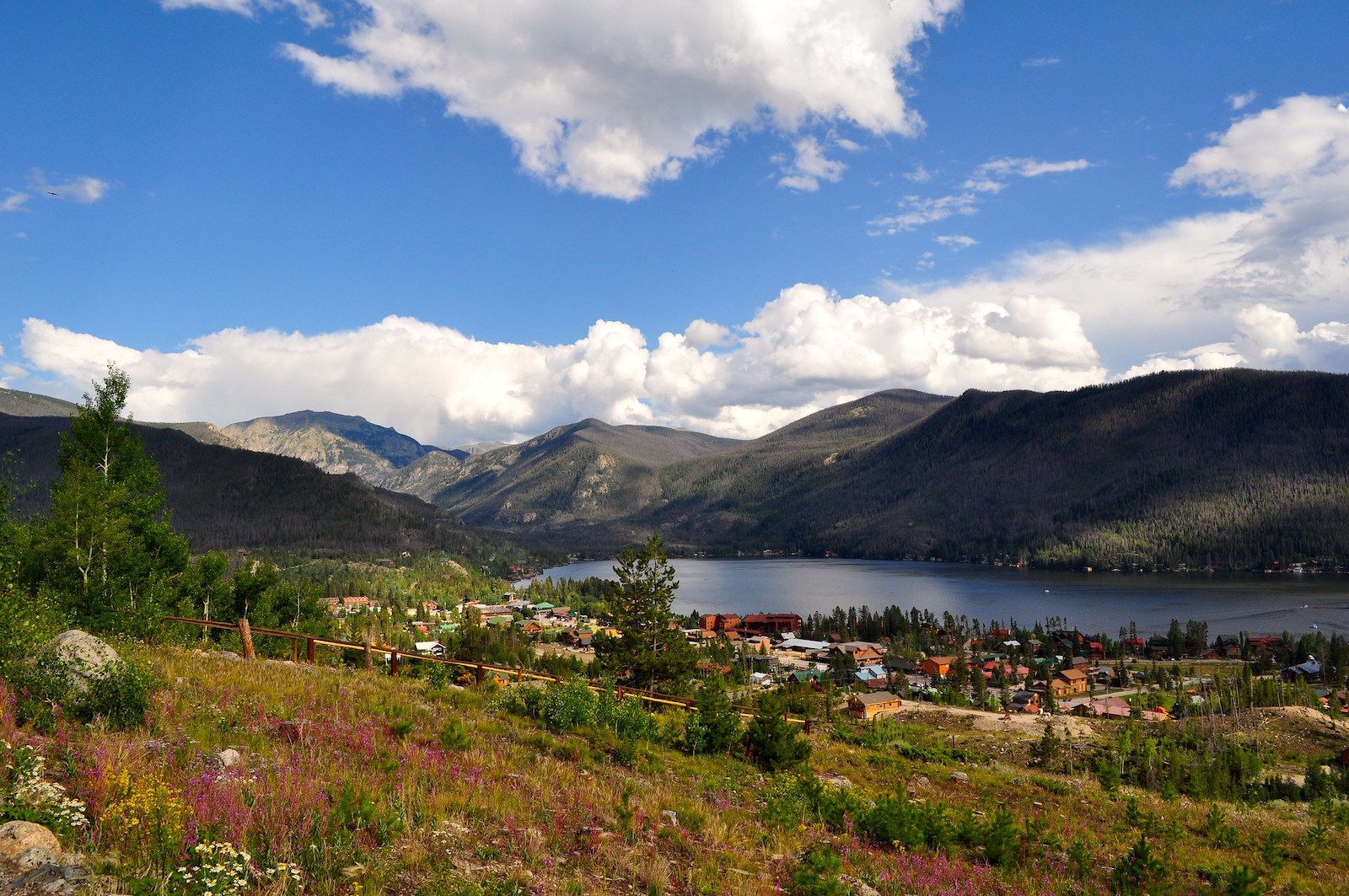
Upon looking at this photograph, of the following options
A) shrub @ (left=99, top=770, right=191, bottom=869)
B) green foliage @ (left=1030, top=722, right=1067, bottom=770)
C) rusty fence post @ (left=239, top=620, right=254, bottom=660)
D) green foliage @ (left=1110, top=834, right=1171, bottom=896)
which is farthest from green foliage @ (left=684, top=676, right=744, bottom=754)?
green foliage @ (left=1030, top=722, right=1067, bottom=770)

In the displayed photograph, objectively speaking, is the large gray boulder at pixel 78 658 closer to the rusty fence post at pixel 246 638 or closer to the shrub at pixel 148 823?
the shrub at pixel 148 823

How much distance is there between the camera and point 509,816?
9992 millimetres

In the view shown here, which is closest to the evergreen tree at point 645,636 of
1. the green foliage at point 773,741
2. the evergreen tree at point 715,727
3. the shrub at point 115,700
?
the evergreen tree at point 715,727

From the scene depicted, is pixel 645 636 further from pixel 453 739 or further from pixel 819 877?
pixel 819 877

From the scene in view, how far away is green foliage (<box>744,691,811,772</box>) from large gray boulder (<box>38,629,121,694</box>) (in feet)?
49.5

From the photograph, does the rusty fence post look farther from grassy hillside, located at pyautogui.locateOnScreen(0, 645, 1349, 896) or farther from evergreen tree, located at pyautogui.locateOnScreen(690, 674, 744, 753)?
evergreen tree, located at pyautogui.locateOnScreen(690, 674, 744, 753)

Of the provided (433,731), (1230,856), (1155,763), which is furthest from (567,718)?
(1155,763)

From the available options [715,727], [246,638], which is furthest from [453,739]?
[246,638]

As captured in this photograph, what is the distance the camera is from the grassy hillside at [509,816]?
7.60 m

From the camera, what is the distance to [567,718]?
17891 millimetres

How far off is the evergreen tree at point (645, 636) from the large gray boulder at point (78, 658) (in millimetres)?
33446

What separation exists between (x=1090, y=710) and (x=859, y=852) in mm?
85079

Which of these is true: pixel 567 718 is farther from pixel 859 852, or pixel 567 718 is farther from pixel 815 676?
pixel 815 676

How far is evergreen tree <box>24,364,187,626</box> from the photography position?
1126 inches
